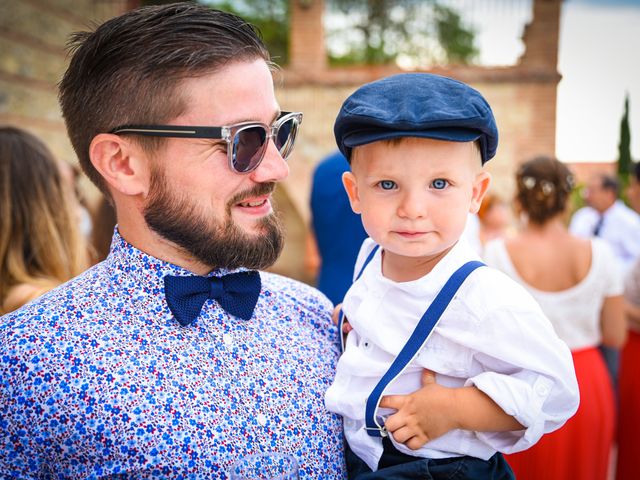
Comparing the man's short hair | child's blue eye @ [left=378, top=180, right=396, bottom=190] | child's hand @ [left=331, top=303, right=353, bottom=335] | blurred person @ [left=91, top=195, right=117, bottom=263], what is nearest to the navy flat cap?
child's blue eye @ [left=378, top=180, right=396, bottom=190]

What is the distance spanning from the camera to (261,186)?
1914 millimetres

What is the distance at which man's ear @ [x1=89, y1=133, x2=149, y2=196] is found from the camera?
191 cm

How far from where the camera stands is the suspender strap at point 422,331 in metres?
1.62

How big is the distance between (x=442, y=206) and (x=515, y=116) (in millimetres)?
11062

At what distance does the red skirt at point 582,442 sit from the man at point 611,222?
3362 mm

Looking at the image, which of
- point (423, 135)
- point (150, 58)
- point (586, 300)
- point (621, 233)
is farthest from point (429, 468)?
point (621, 233)

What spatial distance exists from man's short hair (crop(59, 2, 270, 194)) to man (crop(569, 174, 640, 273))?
632cm

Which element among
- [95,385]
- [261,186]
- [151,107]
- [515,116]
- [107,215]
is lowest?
[515,116]

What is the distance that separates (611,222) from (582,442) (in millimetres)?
4313

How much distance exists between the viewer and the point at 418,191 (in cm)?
164

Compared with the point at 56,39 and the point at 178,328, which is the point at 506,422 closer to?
the point at 178,328

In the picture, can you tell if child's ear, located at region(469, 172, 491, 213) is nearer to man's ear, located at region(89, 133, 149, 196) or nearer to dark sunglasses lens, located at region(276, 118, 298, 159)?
dark sunglasses lens, located at region(276, 118, 298, 159)

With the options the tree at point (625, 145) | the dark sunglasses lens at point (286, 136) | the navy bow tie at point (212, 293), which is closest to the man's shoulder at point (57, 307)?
the navy bow tie at point (212, 293)

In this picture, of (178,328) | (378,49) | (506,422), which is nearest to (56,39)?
(178,328)
